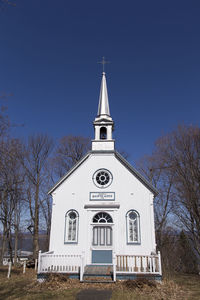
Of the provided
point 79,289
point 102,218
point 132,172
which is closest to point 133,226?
point 102,218

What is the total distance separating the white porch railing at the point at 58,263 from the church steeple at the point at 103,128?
7.34 meters

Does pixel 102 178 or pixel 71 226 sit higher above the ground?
pixel 102 178

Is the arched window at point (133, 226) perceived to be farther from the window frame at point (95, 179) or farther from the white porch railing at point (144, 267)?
the window frame at point (95, 179)

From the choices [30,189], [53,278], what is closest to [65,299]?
[53,278]

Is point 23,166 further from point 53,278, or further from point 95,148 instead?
point 53,278

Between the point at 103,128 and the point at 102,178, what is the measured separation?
13.9ft

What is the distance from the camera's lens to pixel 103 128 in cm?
1655

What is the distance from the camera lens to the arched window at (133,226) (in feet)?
42.0

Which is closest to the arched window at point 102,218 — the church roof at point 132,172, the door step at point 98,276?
the door step at point 98,276

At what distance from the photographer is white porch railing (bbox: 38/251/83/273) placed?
11.2 metres

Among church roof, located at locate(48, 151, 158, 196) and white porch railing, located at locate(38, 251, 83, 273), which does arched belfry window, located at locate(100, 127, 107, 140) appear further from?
white porch railing, located at locate(38, 251, 83, 273)

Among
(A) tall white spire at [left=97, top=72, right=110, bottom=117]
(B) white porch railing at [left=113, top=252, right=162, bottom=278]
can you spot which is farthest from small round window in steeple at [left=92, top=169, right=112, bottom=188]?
(A) tall white spire at [left=97, top=72, right=110, bottom=117]

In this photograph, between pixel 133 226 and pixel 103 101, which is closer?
pixel 133 226

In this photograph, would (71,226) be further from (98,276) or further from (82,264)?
(98,276)
